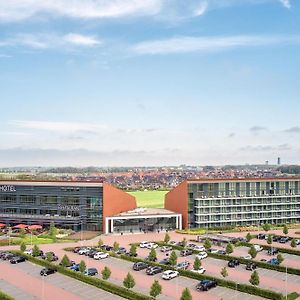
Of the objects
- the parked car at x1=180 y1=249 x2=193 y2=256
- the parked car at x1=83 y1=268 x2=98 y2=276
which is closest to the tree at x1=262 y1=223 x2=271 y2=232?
the parked car at x1=180 y1=249 x2=193 y2=256

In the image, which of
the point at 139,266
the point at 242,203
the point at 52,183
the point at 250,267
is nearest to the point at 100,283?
the point at 139,266

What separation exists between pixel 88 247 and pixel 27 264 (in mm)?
10913

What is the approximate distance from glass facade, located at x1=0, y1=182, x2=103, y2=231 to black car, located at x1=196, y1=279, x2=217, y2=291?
124 ft

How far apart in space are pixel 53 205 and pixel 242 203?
3615 centimetres

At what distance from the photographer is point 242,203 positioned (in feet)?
272

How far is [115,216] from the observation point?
259 ft

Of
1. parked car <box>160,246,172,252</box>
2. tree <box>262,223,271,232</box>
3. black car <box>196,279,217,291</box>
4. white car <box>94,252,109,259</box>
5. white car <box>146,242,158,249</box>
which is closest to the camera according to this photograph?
black car <box>196,279,217,291</box>

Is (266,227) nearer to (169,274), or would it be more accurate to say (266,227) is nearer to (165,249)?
(165,249)

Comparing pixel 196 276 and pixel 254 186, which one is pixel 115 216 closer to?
pixel 254 186

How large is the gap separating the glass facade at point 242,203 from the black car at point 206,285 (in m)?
36.5

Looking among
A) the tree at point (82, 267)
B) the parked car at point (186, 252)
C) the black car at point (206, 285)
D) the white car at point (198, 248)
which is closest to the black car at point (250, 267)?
the black car at point (206, 285)

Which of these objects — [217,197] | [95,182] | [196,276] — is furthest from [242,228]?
[196,276]

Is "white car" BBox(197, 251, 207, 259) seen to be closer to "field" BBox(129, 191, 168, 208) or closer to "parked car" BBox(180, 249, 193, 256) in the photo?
"parked car" BBox(180, 249, 193, 256)

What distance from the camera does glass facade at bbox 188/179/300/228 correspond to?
8088cm
